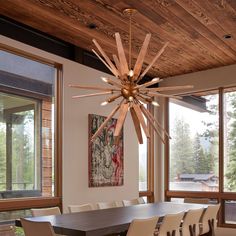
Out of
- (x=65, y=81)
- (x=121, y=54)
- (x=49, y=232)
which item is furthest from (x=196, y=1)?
(x=49, y=232)

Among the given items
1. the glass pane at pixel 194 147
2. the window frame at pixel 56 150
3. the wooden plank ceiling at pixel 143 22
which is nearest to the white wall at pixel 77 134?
the window frame at pixel 56 150

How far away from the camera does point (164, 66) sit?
281 inches

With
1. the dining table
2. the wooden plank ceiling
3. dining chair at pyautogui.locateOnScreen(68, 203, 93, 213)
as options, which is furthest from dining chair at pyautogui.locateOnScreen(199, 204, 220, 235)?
the wooden plank ceiling

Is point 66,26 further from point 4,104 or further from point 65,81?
point 4,104

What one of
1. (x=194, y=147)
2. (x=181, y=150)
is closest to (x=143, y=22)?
(x=194, y=147)

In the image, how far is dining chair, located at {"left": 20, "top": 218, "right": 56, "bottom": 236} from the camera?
10.8 ft

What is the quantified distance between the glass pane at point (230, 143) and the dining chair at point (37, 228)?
4434 millimetres

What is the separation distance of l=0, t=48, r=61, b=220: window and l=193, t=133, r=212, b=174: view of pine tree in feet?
9.77

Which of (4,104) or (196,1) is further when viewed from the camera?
(4,104)

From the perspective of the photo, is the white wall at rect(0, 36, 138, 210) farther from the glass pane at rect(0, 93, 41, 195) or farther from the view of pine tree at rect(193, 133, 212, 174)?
the view of pine tree at rect(193, 133, 212, 174)

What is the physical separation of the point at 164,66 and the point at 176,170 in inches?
81.5

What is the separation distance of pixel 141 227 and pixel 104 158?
2893 mm

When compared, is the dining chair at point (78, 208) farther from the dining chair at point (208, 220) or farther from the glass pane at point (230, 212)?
the glass pane at point (230, 212)

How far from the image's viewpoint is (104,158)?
6.35 m
